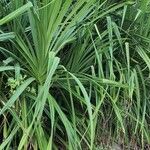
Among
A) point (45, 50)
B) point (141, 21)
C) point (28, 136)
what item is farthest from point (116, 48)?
point (28, 136)

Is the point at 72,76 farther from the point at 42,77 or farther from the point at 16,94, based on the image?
the point at 16,94

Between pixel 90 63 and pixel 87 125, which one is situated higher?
pixel 90 63

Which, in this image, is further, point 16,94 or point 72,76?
point 72,76

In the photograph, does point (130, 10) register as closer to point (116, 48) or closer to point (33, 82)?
point (116, 48)

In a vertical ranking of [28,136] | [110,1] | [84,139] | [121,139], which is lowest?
[121,139]

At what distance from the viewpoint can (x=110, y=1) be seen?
10.8 ft

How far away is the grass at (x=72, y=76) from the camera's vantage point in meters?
2.43

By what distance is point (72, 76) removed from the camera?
8.09ft

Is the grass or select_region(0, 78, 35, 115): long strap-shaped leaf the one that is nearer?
select_region(0, 78, 35, 115): long strap-shaped leaf

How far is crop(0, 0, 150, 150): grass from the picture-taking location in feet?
7.98

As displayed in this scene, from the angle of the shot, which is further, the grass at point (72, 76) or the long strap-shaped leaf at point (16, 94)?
the grass at point (72, 76)

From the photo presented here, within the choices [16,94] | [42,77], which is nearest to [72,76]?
[42,77]

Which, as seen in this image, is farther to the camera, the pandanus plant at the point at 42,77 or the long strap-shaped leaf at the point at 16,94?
the pandanus plant at the point at 42,77

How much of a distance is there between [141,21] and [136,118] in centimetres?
69
